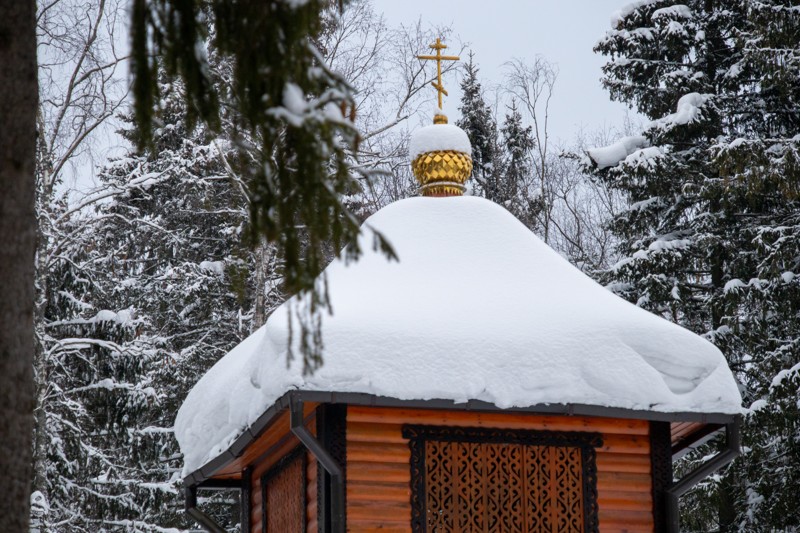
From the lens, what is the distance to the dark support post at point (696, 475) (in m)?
9.45

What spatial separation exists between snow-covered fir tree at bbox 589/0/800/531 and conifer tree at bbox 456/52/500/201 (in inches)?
331

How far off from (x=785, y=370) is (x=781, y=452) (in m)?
1.48

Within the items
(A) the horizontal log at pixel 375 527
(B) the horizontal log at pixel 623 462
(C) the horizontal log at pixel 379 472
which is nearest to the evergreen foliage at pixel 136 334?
(C) the horizontal log at pixel 379 472

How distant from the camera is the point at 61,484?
1697 centimetres

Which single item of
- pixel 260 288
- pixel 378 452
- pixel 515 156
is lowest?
pixel 378 452

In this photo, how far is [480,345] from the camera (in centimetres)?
901

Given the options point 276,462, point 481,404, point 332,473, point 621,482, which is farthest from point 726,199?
point 332,473

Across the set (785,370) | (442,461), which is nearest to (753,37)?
(785,370)

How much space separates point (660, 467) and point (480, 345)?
193 centimetres

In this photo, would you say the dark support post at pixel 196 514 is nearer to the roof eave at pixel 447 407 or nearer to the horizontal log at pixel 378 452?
the roof eave at pixel 447 407

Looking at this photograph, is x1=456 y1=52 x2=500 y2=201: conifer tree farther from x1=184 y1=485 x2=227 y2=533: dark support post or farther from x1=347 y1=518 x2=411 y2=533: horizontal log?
x1=347 y1=518 x2=411 y2=533: horizontal log

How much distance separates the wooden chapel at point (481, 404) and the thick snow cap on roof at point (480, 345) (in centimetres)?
1

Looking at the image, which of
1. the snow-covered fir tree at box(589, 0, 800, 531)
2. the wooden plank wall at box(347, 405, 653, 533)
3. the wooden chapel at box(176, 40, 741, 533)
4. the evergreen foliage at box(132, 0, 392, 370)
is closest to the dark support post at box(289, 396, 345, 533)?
the wooden chapel at box(176, 40, 741, 533)

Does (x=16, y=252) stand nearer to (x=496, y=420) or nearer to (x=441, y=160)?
(x=496, y=420)
